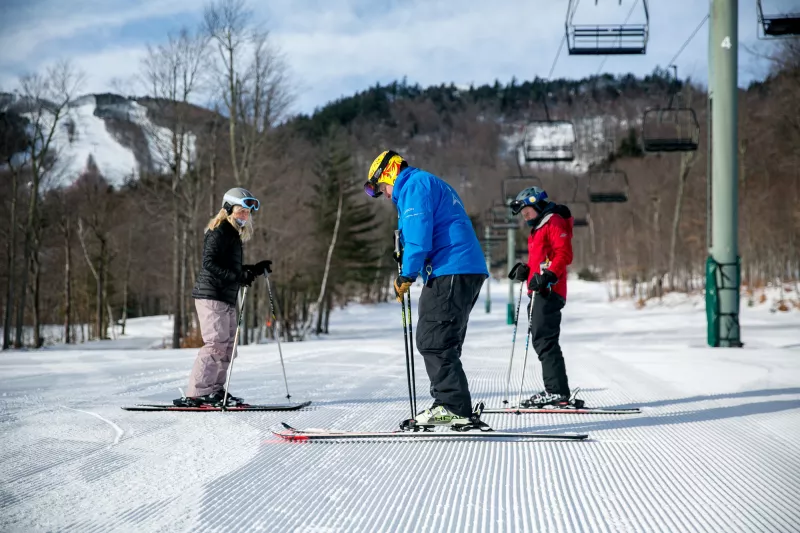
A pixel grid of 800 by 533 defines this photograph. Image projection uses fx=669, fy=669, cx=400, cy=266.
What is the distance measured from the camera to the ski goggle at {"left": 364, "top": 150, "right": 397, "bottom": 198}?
454cm

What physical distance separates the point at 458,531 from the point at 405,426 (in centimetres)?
195

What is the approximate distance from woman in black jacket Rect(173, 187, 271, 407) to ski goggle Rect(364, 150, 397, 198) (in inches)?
63.6

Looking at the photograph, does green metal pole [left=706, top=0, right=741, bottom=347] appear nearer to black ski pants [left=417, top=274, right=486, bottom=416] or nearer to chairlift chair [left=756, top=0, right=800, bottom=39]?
chairlift chair [left=756, top=0, right=800, bottom=39]

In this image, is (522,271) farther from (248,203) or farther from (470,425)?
(248,203)

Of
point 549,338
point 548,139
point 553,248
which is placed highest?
point 548,139

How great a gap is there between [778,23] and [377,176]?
10.2m

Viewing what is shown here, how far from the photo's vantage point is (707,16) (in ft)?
37.0

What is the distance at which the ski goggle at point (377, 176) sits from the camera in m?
4.54

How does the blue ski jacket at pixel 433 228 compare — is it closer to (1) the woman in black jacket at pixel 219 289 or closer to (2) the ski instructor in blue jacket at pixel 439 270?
(2) the ski instructor in blue jacket at pixel 439 270

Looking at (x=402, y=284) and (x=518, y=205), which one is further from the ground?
(x=518, y=205)

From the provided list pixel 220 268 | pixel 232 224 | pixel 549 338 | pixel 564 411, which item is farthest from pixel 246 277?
pixel 564 411

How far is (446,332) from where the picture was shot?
437 cm

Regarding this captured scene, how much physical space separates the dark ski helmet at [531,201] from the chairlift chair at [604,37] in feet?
27.2

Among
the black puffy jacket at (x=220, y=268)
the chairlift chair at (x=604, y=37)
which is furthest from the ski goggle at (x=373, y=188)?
the chairlift chair at (x=604, y=37)
